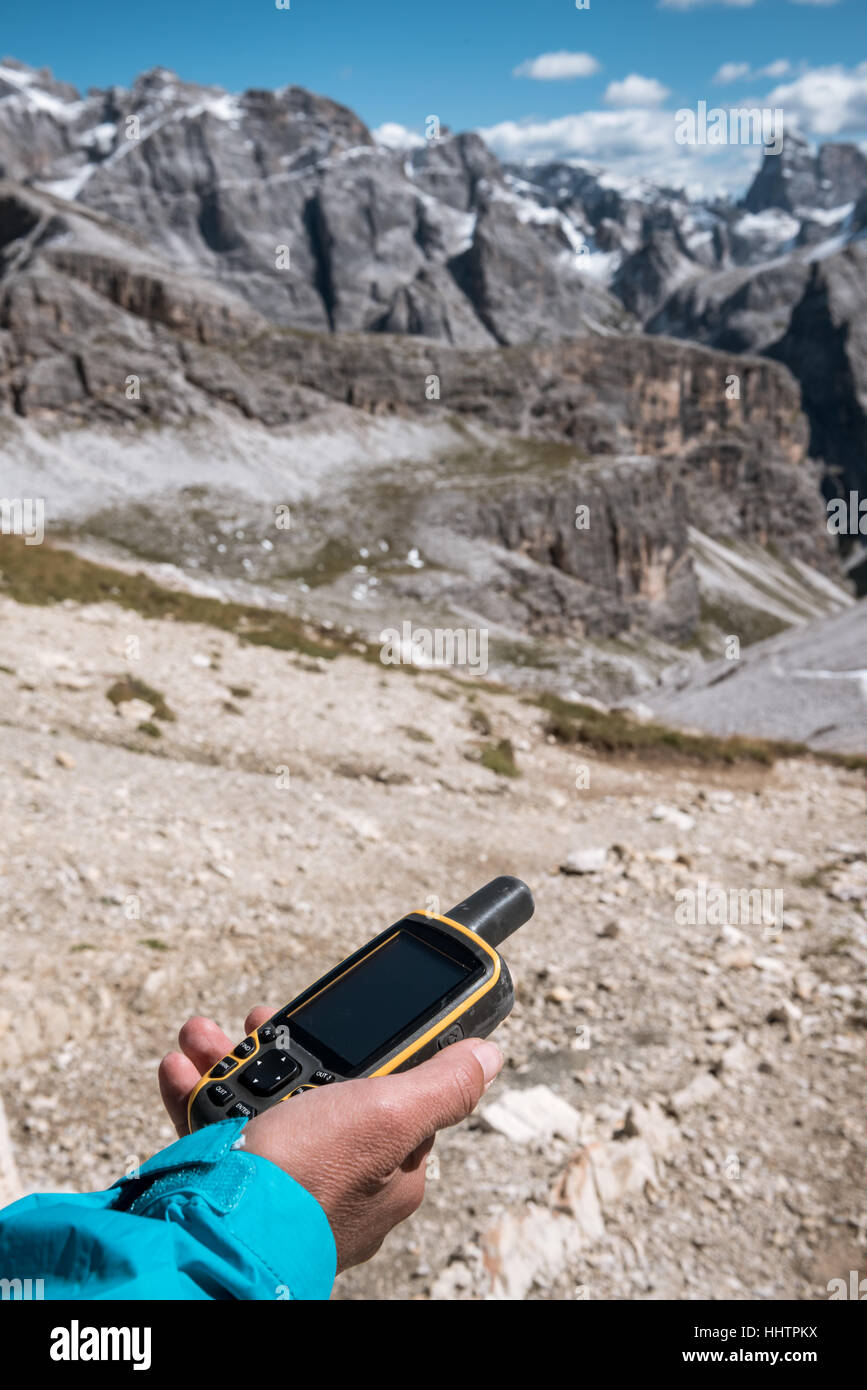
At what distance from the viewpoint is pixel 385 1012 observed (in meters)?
3.45

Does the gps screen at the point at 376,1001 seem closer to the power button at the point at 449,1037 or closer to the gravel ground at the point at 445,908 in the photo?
the power button at the point at 449,1037

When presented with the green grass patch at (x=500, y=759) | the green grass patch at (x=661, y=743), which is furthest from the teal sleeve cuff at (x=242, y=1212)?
the green grass patch at (x=661, y=743)

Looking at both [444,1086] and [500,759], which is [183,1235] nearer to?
[444,1086]

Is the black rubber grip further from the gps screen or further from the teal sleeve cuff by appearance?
the teal sleeve cuff

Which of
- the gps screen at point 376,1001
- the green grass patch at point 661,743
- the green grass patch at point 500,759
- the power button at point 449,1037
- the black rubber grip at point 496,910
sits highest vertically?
the black rubber grip at point 496,910

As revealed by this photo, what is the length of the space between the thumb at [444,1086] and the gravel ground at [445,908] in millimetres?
3811

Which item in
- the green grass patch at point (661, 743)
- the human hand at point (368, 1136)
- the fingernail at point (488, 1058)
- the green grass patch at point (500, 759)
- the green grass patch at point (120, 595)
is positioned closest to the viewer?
the human hand at point (368, 1136)

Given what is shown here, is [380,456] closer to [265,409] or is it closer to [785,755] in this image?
[265,409]

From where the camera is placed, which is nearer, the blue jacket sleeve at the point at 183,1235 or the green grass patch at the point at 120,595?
the blue jacket sleeve at the point at 183,1235

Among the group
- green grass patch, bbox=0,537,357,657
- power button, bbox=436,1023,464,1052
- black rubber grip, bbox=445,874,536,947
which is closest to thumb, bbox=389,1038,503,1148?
power button, bbox=436,1023,464,1052

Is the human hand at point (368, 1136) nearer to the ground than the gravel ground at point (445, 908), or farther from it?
farther from it

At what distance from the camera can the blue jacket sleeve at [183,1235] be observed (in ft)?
6.23
